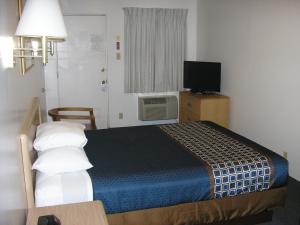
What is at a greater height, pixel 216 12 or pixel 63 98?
pixel 216 12

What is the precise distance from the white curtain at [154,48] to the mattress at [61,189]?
139 inches

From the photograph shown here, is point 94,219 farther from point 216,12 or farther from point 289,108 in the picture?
point 216,12

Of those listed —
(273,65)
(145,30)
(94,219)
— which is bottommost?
(94,219)

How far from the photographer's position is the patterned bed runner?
266 centimetres

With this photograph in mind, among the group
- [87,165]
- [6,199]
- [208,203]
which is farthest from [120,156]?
[6,199]

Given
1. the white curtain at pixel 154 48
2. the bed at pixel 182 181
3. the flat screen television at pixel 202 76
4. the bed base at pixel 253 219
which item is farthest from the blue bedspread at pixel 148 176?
the white curtain at pixel 154 48

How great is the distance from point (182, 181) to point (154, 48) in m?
3.61

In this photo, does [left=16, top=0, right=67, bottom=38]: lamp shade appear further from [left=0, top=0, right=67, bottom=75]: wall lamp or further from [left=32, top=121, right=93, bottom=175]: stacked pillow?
[left=32, top=121, right=93, bottom=175]: stacked pillow

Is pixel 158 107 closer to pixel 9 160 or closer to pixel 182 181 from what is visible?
pixel 182 181

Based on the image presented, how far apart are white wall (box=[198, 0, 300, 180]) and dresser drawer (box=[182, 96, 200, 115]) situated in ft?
1.71

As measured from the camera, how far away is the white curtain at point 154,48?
560cm

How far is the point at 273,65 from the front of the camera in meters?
4.07

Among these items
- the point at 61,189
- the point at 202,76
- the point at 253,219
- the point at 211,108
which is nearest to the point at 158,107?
the point at 202,76

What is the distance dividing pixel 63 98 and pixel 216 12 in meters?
2.89
